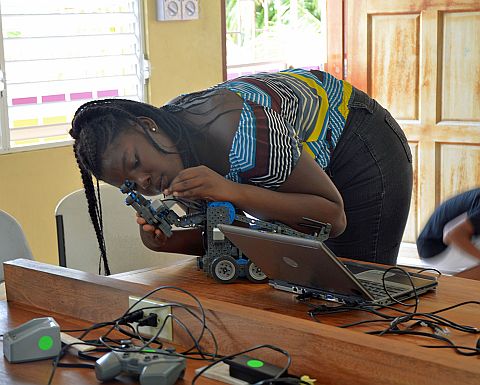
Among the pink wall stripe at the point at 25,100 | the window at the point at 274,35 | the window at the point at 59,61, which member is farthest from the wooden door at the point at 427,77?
the pink wall stripe at the point at 25,100

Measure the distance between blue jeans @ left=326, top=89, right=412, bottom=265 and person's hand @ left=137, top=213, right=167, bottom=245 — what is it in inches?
18.6

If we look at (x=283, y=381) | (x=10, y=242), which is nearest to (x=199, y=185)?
(x=283, y=381)

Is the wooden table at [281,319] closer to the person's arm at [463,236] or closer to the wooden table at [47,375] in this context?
the wooden table at [47,375]

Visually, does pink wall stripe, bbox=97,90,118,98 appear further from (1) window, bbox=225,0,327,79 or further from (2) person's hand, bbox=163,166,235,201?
(2) person's hand, bbox=163,166,235,201

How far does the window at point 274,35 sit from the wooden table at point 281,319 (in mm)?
2883

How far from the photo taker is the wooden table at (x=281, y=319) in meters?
1.33

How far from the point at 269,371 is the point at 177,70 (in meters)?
3.22

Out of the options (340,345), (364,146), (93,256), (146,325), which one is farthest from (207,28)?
(340,345)

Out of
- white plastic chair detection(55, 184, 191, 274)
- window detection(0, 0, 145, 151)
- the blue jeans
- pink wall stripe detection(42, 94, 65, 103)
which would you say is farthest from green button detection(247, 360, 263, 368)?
pink wall stripe detection(42, 94, 65, 103)

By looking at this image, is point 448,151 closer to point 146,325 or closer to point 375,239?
point 375,239

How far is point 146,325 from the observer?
1.71 metres

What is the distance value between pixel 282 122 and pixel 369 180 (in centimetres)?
36

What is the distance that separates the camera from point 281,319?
59.6 inches

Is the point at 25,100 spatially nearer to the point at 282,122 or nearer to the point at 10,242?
the point at 10,242
